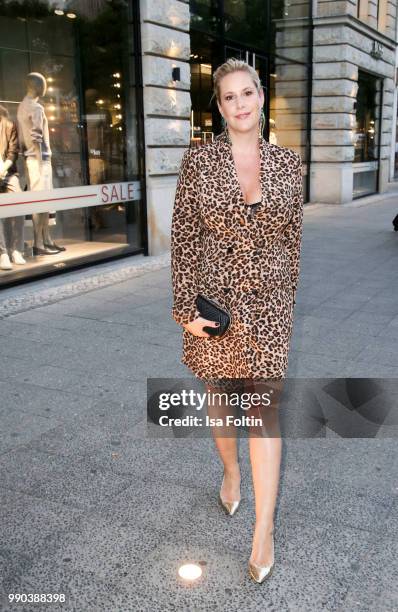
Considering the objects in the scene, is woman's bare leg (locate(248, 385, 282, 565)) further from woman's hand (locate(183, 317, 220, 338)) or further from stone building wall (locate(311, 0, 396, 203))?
stone building wall (locate(311, 0, 396, 203))

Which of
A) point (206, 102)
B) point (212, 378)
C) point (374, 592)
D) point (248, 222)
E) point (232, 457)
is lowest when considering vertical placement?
point (374, 592)

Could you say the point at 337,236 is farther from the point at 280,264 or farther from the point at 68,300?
the point at 280,264

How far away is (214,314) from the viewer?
266cm

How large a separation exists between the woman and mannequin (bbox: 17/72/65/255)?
233 inches

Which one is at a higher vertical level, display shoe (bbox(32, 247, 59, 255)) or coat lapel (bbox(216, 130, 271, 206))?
coat lapel (bbox(216, 130, 271, 206))

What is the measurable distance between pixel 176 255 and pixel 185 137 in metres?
8.16

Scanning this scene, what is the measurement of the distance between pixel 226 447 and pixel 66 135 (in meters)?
6.97

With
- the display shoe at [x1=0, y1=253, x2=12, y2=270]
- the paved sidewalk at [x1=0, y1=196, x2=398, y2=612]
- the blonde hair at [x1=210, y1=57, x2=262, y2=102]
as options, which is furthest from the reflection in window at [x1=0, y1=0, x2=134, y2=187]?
the blonde hair at [x1=210, y1=57, x2=262, y2=102]

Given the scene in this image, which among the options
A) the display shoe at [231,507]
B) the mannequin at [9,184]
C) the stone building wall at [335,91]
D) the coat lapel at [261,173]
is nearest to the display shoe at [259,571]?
the display shoe at [231,507]

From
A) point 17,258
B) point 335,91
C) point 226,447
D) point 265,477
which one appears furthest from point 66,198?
point 335,91

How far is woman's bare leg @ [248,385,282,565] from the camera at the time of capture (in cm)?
267

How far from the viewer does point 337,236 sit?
487 inches

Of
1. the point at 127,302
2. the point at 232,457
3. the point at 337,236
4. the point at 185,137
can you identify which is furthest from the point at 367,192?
the point at 232,457

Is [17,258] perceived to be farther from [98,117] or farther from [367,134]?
[367,134]
